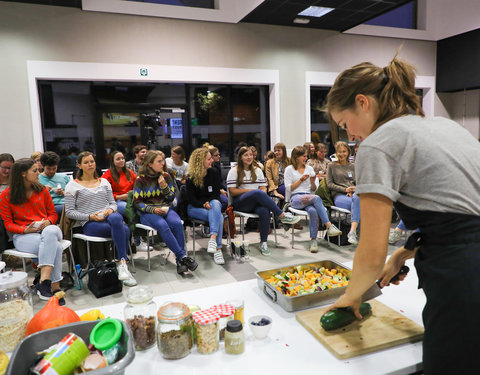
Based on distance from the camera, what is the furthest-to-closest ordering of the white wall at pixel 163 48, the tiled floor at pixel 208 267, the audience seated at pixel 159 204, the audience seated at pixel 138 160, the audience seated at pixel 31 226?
the white wall at pixel 163 48 → the audience seated at pixel 138 160 → the audience seated at pixel 159 204 → the tiled floor at pixel 208 267 → the audience seated at pixel 31 226

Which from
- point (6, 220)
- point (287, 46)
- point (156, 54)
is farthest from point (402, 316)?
point (287, 46)

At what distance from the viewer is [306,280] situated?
153 cm

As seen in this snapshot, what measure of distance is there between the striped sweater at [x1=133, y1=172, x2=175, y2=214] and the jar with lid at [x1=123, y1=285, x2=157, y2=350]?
2.67 meters

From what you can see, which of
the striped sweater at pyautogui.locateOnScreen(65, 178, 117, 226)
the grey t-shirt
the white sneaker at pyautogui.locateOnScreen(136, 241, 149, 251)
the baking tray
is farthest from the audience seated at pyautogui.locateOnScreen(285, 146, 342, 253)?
the grey t-shirt

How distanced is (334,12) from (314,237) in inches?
155

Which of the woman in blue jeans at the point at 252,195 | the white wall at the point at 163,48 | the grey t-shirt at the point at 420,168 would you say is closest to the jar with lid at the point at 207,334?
the grey t-shirt at the point at 420,168

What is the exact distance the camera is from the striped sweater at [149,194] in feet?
12.6

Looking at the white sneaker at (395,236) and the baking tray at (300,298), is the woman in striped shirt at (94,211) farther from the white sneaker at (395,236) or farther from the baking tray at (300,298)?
the white sneaker at (395,236)

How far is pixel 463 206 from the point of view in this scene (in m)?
0.85

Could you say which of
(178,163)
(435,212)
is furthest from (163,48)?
(435,212)

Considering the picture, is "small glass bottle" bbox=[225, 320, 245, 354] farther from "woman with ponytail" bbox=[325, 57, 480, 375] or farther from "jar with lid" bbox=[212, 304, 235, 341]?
"woman with ponytail" bbox=[325, 57, 480, 375]

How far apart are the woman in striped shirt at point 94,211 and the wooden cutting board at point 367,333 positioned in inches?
103

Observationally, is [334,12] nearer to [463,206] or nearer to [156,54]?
[156,54]

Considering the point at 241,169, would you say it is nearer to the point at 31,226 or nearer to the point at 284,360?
the point at 31,226
